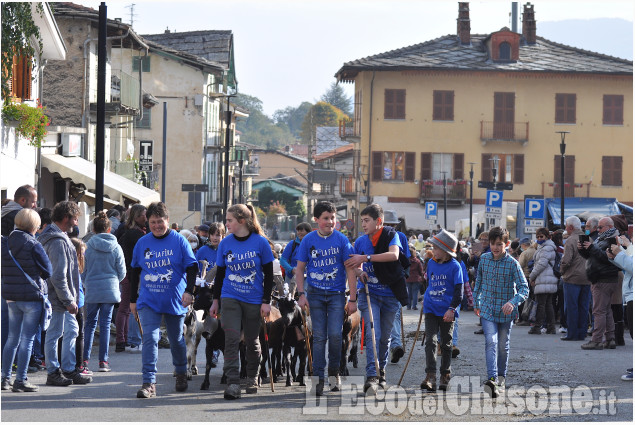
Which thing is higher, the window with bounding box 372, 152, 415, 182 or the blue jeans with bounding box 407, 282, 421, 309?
the window with bounding box 372, 152, 415, 182

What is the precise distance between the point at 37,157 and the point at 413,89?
38613 millimetres

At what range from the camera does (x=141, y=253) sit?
1087cm

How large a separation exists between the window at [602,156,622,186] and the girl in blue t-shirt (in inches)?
2130

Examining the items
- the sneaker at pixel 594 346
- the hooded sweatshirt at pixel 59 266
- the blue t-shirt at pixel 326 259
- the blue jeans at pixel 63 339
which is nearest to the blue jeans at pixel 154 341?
the hooded sweatshirt at pixel 59 266

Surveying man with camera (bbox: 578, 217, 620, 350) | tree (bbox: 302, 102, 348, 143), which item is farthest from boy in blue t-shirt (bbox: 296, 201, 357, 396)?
tree (bbox: 302, 102, 348, 143)

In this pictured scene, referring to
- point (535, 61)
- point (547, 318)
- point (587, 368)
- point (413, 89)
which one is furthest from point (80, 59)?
point (535, 61)

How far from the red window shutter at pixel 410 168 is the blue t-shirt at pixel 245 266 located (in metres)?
51.0

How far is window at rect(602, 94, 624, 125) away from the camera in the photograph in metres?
62.1

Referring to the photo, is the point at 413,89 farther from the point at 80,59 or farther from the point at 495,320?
the point at 495,320

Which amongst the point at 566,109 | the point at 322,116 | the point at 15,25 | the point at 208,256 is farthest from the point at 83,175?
the point at 322,116

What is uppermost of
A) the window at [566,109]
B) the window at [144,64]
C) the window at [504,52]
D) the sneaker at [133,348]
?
the window at [504,52]

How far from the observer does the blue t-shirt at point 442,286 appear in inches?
454

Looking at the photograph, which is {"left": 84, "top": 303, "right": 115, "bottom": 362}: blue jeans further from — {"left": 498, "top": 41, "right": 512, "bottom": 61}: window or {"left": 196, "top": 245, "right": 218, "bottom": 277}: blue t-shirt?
{"left": 498, "top": 41, "right": 512, "bottom": 61}: window

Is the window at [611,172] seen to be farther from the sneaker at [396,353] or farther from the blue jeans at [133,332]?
the blue jeans at [133,332]
